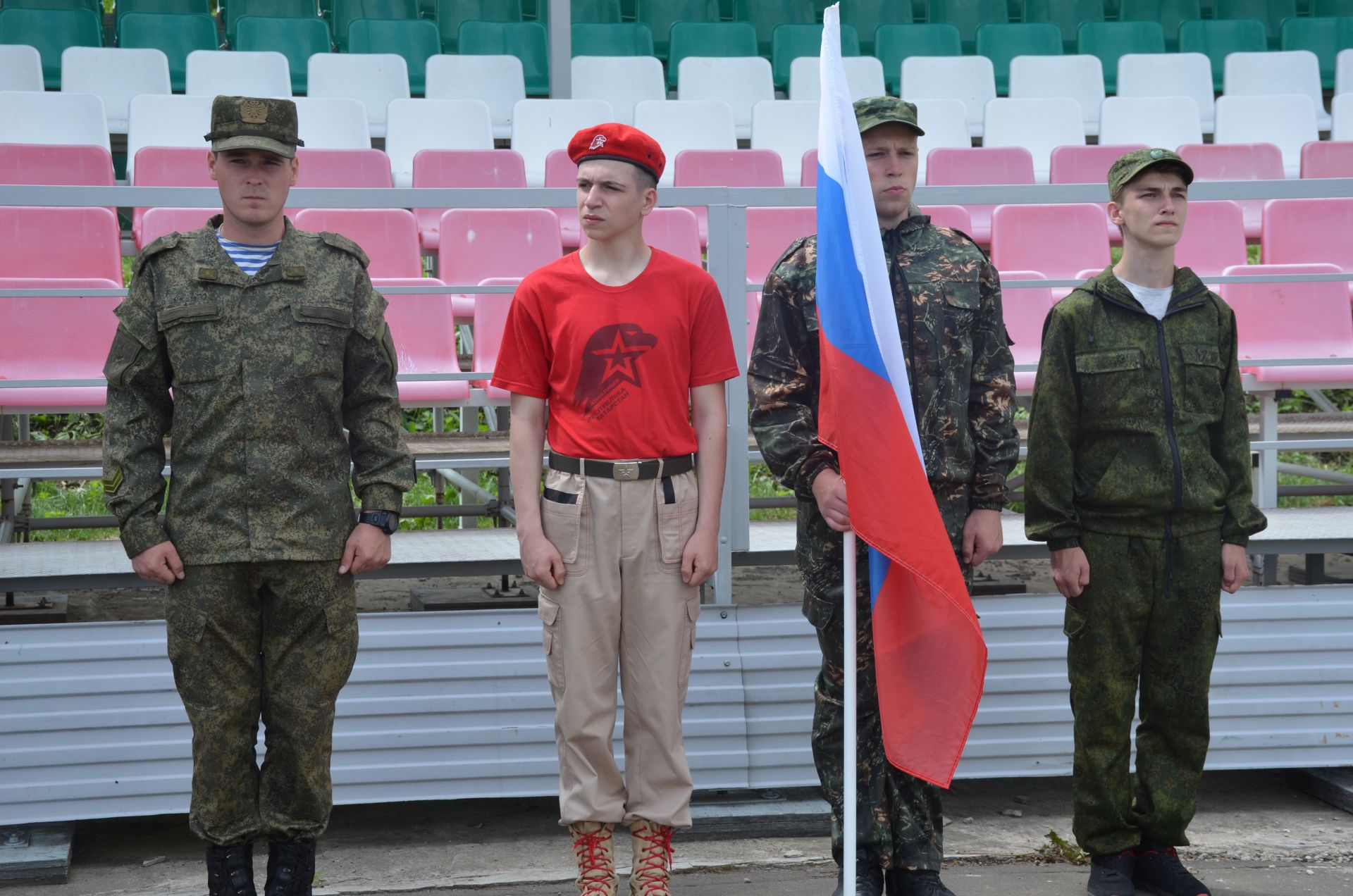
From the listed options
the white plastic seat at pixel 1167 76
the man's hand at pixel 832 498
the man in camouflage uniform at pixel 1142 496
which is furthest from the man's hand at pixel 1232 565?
the white plastic seat at pixel 1167 76

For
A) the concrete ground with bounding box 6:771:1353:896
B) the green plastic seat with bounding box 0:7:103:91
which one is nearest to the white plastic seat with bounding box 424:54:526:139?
the green plastic seat with bounding box 0:7:103:91

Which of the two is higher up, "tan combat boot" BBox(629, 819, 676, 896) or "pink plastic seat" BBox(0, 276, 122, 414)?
"pink plastic seat" BBox(0, 276, 122, 414)

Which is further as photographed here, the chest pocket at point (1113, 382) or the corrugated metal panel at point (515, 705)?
the corrugated metal panel at point (515, 705)

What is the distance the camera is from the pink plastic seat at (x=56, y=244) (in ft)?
16.4

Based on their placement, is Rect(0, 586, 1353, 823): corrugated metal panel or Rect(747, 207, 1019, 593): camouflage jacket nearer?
Rect(747, 207, 1019, 593): camouflage jacket

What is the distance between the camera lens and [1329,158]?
23.9ft

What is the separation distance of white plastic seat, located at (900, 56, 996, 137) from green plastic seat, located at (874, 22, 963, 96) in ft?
3.99

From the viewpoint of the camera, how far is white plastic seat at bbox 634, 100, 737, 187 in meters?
7.75

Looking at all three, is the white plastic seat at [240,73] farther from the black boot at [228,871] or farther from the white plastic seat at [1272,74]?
the white plastic seat at [1272,74]

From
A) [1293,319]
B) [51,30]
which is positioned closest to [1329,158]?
[1293,319]

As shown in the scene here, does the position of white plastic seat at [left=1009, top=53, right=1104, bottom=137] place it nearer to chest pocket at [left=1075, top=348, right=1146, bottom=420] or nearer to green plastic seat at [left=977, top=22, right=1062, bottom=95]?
green plastic seat at [left=977, top=22, right=1062, bottom=95]

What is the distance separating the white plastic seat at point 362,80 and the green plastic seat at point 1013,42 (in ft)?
15.5

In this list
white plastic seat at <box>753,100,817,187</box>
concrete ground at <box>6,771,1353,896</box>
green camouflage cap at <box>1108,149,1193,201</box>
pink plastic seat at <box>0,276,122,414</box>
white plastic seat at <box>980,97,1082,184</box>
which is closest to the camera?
green camouflage cap at <box>1108,149,1193,201</box>

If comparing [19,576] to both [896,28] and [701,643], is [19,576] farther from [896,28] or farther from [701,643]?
[896,28]
